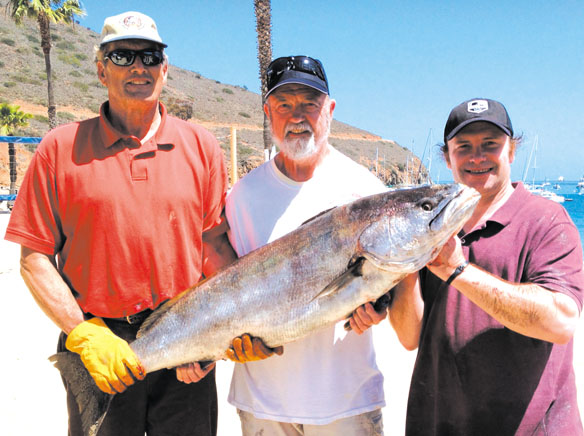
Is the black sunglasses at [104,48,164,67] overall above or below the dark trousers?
above

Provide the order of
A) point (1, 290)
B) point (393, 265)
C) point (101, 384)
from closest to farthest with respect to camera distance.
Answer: point (393, 265) < point (101, 384) < point (1, 290)

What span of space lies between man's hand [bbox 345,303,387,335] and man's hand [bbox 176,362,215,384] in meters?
0.89

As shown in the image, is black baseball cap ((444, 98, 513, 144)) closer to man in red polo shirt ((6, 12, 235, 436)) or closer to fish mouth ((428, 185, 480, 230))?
fish mouth ((428, 185, 480, 230))

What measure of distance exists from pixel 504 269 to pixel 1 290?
9592 millimetres

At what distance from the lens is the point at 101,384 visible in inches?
116

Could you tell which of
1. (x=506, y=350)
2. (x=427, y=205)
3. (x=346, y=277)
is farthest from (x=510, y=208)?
(x=346, y=277)

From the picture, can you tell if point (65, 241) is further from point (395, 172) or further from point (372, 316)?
point (395, 172)

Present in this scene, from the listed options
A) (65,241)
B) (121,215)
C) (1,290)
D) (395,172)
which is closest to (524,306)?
(121,215)

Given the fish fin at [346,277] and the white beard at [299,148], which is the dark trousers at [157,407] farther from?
the white beard at [299,148]

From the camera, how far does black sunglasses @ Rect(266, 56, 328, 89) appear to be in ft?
10.5

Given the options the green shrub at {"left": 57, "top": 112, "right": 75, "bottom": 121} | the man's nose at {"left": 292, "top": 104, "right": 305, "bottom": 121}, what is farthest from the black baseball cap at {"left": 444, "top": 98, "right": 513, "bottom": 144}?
the green shrub at {"left": 57, "top": 112, "right": 75, "bottom": 121}

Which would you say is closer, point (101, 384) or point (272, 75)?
point (101, 384)

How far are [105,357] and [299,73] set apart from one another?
2.01m

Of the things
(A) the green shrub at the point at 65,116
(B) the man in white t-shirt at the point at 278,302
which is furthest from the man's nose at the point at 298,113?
(A) the green shrub at the point at 65,116
